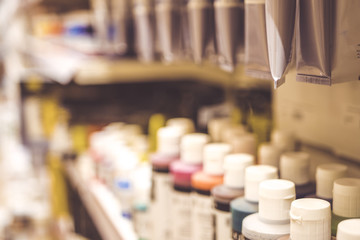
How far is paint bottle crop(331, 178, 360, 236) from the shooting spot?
0.48 metres

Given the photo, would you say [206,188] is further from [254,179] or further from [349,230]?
[349,230]

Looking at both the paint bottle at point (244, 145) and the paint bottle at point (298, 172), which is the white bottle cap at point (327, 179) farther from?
the paint bottle at point (244, 145)

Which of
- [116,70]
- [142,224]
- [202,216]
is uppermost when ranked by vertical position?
[116,70]

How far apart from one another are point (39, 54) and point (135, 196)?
1.31m

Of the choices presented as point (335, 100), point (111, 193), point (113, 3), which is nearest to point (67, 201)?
point (111, 193)

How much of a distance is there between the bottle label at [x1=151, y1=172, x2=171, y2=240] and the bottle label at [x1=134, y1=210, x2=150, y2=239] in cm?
4

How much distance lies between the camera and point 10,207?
7.93 feet

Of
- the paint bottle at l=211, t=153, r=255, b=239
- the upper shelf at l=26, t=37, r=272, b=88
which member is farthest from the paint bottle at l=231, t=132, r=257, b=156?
the upper shelf at l=26, t=37, r=272, b=88

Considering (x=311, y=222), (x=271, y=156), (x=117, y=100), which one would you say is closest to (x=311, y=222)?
(x=311, y=222)

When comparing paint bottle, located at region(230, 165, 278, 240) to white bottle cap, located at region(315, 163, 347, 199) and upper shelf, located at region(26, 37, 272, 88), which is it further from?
upper shelf, located at region(26, 37, 272, 88)

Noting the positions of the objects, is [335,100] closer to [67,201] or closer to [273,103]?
[273,103]

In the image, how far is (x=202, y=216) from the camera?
68 centimetres

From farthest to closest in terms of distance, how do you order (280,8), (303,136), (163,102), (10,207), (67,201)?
(10,207)
(67,201)
(163,102)
(303,136)
(280,8)

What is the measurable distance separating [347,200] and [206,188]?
0.24m
